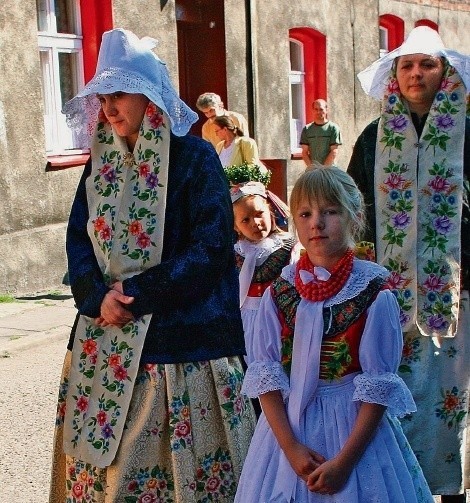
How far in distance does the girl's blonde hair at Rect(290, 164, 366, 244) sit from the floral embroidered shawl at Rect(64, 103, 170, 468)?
0.53m

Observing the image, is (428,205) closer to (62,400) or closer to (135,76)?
(135,76)

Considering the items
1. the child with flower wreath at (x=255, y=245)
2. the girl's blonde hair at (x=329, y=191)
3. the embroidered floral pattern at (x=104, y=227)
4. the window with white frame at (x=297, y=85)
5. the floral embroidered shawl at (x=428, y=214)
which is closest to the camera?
the girl's blonde hair at (x=329, y=191)

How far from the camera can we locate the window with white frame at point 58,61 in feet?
41.7

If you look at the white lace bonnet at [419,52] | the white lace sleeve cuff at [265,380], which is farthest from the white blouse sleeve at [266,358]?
the white lace bonnet at [419,52]

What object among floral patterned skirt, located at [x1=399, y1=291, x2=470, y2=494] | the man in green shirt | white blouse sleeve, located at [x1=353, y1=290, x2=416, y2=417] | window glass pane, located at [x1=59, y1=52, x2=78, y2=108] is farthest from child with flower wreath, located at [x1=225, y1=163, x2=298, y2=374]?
the man in green shirt

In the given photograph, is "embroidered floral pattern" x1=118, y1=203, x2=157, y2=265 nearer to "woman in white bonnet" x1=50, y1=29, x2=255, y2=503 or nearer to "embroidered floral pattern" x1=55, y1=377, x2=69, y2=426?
"woman in white bonnet" x1=50, y1=29, x2=255, y2=503

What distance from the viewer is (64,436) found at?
3.72m

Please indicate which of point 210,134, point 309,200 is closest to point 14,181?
point 210,134

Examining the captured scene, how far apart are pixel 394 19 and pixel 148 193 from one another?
60.4ft

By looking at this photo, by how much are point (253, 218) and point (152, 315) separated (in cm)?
195

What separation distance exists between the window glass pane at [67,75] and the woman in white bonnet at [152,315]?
958 cm

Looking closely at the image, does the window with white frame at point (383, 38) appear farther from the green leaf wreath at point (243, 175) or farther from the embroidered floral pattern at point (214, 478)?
the embroidered floral pattern at point (214, 478)

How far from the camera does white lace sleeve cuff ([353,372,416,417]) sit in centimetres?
315

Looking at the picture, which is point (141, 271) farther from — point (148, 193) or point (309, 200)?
point (309, 200)
